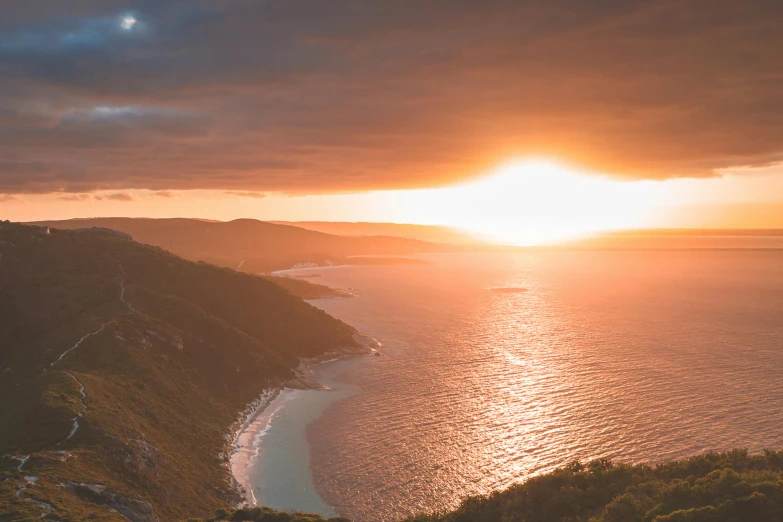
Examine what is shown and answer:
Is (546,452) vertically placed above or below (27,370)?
below

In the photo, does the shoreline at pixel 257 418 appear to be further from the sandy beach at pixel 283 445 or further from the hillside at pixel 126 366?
the hillside at pixel 126 366

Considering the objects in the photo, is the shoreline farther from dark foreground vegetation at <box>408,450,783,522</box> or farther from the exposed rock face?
dark foreground vegetation at <box>408,450,783,522</box>

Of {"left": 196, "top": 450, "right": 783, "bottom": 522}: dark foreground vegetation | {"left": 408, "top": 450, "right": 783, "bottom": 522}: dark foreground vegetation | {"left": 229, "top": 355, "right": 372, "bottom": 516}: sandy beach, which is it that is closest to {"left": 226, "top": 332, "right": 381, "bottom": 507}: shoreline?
{"left": 229, "top": 355, "right": 372, "bottom": 516}: sandy beach

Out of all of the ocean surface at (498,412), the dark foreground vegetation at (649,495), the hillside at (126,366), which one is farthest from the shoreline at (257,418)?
the dark foreground vegetation at (649,495)

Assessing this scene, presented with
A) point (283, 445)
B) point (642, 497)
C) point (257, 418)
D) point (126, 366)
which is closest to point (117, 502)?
point (283, 445)

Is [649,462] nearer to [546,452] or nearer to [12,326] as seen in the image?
[546,452]

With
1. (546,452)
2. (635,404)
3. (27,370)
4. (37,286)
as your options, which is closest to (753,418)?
(635,404)
